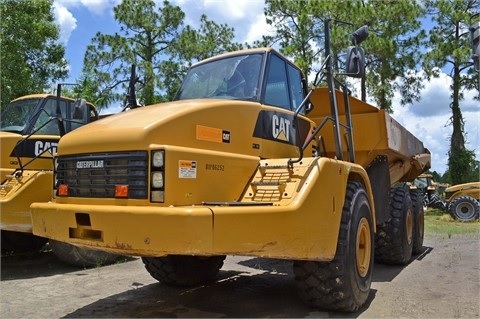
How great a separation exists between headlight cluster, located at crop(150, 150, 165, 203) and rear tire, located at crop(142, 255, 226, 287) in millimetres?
2158

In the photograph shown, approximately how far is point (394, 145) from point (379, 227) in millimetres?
1302

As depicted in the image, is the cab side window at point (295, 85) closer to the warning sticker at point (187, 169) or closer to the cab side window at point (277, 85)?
the cab side window at point (277, 85)

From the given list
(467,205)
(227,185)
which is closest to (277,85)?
(227,185)

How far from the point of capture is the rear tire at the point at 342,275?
471 cm

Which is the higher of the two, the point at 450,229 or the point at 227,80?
the point at 227,80

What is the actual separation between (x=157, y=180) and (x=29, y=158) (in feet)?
15.1

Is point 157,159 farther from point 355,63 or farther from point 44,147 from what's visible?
point 44,147

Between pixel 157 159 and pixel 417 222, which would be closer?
pixel 157 159

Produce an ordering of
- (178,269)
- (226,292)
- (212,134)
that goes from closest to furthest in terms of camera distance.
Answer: (212,134)
(226,292)
(178,269)

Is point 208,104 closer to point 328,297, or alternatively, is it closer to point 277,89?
point 277,89

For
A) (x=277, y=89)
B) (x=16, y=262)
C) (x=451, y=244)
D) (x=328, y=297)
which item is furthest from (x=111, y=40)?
(x=328, y=297)

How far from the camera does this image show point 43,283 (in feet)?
22.5

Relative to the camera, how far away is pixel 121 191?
4242 mm

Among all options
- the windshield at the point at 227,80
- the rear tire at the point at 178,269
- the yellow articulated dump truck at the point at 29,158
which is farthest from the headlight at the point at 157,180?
the yellow articulated dump truck at the point at 29,158
